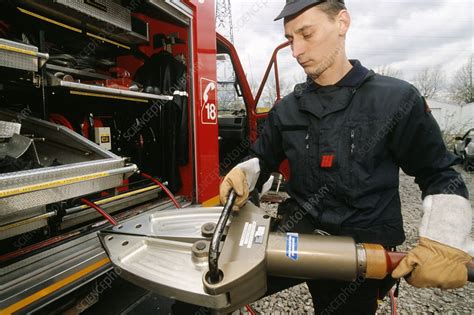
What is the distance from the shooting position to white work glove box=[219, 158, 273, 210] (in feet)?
3.82

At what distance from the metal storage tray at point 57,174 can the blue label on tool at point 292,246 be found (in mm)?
1085

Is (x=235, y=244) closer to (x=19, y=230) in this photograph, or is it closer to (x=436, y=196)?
(x=436, y=196)

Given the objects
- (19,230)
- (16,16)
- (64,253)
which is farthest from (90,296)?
(16,16)

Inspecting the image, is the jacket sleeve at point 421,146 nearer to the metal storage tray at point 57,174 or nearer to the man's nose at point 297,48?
the man's nose at point 297,48

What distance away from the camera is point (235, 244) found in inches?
33.9

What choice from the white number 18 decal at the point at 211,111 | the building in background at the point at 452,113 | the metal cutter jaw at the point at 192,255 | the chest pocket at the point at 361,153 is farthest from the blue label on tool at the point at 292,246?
the building in background at the point at 452,113

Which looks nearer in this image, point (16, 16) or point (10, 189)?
point (10, 189)

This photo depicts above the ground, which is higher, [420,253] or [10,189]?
[10,189]

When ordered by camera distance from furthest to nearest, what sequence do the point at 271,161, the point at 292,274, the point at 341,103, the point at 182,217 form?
the point at 271,161, the point at 341,103, the point at 182,217, the point at 292,274

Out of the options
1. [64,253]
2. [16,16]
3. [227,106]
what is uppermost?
[16,16]

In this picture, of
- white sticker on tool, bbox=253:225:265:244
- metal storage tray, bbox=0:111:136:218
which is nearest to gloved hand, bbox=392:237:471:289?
white sticker on tool, bbox=253:225:265:244

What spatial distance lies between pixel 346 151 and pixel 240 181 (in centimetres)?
52

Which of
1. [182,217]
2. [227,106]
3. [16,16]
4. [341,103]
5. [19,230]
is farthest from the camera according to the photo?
[227,106]

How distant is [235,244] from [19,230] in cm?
132
